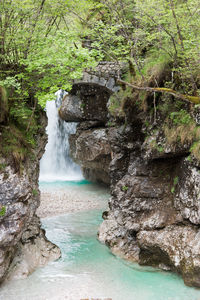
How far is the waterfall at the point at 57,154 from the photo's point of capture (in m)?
22.1

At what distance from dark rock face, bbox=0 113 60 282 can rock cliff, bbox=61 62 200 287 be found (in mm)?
2907

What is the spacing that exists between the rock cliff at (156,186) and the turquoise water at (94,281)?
16.1 inches

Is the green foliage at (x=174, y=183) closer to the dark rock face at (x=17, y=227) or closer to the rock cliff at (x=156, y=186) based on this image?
the rock cliff at (x=156, y=186)

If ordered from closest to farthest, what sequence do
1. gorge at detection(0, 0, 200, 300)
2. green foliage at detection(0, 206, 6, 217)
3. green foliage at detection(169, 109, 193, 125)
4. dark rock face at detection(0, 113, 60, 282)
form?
green foliage at detection(0, 206, 6, 217)
dark rock face at detection(0, 113, 60, 282)
gorge at detection(0, 0, 200, 300)
green foliage at detection(169, 109, 193, 125)

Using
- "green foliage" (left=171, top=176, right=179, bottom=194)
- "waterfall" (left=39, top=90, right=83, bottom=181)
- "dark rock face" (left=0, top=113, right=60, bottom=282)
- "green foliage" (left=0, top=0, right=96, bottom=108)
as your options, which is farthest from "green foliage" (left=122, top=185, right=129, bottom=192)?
"waterfall" (left=39, top=90, right=83, bottom=181)

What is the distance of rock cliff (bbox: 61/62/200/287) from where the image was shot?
302 inches

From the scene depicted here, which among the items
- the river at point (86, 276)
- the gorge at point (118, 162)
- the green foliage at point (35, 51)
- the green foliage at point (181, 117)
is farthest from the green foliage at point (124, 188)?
the green foliage at point (35, 51)

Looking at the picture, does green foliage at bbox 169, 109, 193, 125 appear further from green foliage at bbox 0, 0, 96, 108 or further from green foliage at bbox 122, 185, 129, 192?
green foliage at bbox 0, 0, 96, 108

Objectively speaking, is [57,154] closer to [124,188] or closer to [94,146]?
[94,146]

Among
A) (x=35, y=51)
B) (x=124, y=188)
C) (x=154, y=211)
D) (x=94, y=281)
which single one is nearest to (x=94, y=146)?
(x=124, y=188)

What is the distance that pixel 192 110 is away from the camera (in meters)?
8.14

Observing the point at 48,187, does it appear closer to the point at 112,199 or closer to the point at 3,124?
the point at 112,199

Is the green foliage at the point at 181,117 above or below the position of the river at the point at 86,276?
above

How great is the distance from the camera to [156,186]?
→ 9281 millimetres
